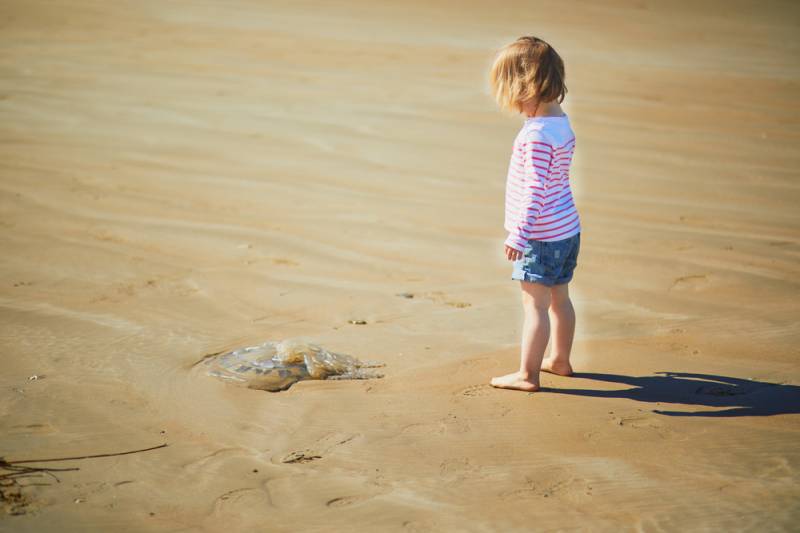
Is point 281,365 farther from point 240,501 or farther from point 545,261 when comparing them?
point 545,261

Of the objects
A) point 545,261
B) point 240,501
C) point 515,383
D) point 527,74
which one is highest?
point 527,74

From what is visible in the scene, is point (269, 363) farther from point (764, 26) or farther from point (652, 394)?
point (764, 26)

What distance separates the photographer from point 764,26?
13.9 meters

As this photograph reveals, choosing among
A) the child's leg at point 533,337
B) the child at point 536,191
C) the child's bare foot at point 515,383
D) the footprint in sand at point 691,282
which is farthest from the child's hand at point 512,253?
the footprint in sand at point 691,282

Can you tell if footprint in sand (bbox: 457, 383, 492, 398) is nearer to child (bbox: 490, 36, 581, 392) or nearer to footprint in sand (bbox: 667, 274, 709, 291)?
child (bbox: 490, 36, 581, 392)

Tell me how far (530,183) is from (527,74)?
0.41 m

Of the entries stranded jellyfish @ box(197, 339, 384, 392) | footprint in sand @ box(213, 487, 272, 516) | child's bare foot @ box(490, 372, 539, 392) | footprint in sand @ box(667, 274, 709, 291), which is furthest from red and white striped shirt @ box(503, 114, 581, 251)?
footprint in sand @ box(667, 274, 709, 291)

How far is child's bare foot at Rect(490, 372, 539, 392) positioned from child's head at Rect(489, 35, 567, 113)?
1.05 m

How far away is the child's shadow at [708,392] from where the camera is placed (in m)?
3.17

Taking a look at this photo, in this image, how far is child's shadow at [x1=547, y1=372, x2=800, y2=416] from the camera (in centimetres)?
317

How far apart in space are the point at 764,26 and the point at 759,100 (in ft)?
18.6

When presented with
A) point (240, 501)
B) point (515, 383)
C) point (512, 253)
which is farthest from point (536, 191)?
point (240, 501)

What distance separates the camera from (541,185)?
3205 mm

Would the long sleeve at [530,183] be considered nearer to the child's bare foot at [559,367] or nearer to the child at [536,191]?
the child at [536,191]
